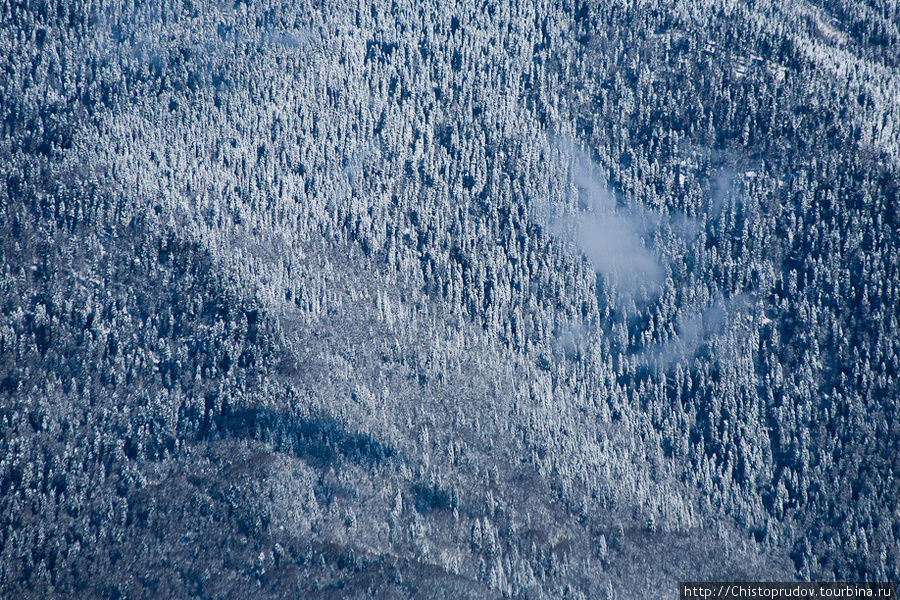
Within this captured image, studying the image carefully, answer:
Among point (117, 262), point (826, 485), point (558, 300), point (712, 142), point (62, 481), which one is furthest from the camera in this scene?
point (712, 142)

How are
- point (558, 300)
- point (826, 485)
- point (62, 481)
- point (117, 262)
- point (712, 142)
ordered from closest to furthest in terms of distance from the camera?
point (62, 481), point (826, 485), point (117, 262), point (558, 300), point (712, 142)

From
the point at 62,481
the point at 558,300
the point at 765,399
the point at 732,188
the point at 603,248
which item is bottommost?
the point at 62,481

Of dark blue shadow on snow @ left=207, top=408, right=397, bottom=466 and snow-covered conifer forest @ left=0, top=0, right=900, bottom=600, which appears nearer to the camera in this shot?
snow-covered conifer forest @ left=0, top=0, right=900, bottom=600

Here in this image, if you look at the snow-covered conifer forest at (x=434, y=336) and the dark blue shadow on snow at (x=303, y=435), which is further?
the dark blue shadow on snow at (x=303, y=435)

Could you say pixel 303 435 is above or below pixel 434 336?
below

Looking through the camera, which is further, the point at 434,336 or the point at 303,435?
the point at 434,336

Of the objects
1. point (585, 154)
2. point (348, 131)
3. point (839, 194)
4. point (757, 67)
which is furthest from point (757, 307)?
point (348, 131)

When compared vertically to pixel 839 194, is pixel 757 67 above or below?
above

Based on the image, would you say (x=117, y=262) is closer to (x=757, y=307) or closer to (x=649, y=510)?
(x=649, y=510)
